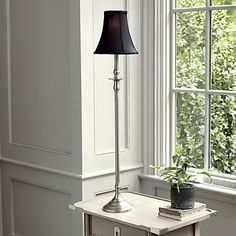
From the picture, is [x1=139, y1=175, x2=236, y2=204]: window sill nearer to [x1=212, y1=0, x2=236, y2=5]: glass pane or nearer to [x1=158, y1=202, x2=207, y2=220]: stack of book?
[x1=158, y1=202, x2=207, y2=220]: stack of book

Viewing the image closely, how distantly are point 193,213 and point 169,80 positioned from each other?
104cm

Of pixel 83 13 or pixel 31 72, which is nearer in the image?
pixel 83 13

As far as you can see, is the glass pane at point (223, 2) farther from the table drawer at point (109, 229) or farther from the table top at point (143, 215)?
the table drawer at point (109, 229)

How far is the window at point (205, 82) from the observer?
338 centimetres

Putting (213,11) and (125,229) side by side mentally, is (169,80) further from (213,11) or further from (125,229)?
(125,229)

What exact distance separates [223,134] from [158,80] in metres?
0.52

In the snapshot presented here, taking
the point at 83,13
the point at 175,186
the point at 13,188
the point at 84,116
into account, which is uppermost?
the point at 83,13

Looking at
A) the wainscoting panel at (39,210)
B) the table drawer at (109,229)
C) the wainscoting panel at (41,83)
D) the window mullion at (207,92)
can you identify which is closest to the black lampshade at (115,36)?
the wainscoting panel at (41,83)

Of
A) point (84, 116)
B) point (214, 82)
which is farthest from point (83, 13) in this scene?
point (214, 82)

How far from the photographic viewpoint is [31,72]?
379cm

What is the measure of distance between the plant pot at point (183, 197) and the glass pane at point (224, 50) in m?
0.79

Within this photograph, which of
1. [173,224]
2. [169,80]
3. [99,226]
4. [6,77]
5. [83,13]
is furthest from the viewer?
[6,77]

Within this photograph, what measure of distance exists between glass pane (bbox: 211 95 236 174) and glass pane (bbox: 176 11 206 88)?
0.56ft

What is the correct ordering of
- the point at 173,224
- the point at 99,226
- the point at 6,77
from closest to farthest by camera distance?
the point at 173,224, the point at 99,226, the point at 6,77
